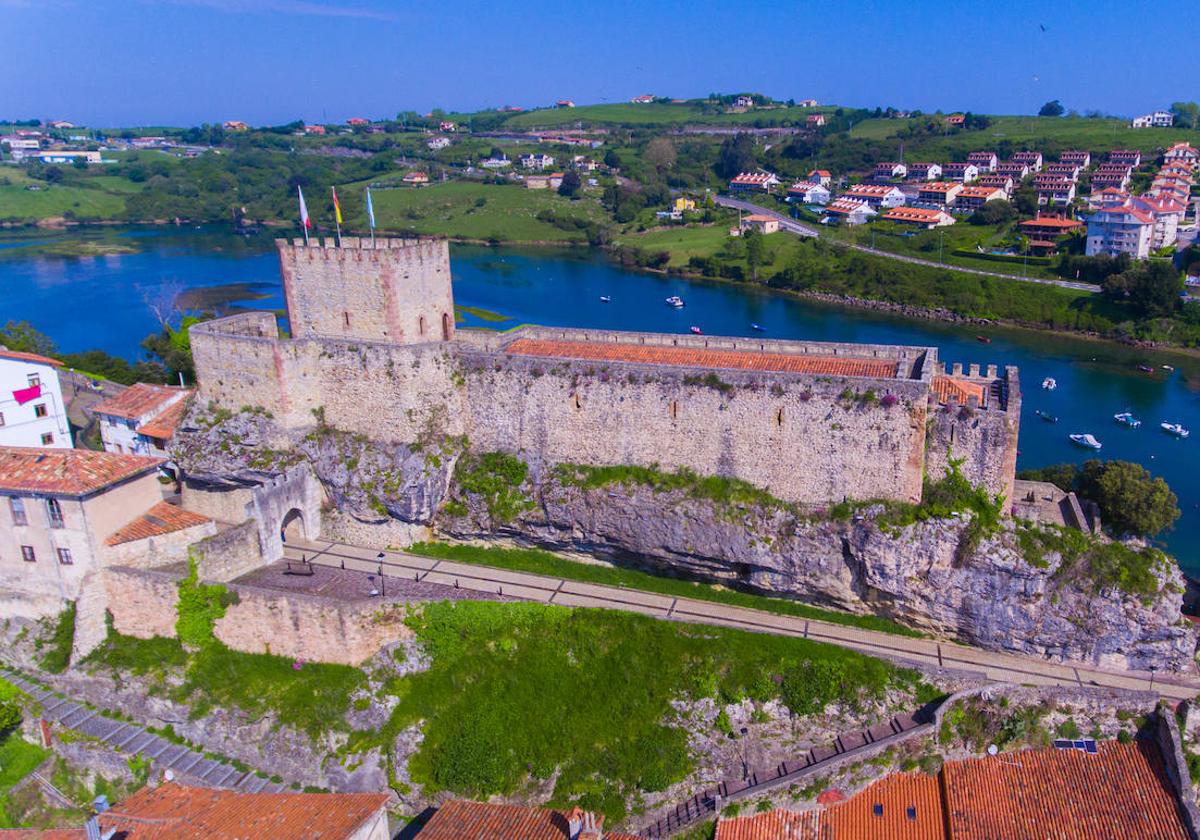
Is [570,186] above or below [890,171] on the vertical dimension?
below

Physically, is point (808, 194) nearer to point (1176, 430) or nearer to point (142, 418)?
point (1176, 430)

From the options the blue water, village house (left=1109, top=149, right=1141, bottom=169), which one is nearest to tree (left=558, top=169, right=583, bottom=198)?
the blue water

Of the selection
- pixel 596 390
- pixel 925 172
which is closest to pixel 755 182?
pixel 925 172

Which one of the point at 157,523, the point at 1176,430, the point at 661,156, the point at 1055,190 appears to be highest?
the point at 661,156

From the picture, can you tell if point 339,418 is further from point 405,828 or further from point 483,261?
point 483,261

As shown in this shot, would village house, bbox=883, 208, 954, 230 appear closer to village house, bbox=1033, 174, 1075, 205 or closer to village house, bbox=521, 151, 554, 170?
village house, bbox=1033, 174, 1075, 205

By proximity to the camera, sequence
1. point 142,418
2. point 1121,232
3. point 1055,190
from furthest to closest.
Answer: point 1055,190 < point 1121,232 < point 142,418

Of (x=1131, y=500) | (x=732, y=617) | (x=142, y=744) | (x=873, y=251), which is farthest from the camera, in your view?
(x=873, y=251)

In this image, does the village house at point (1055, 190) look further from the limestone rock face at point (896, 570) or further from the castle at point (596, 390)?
the limestone rock face at point (896, 570)
